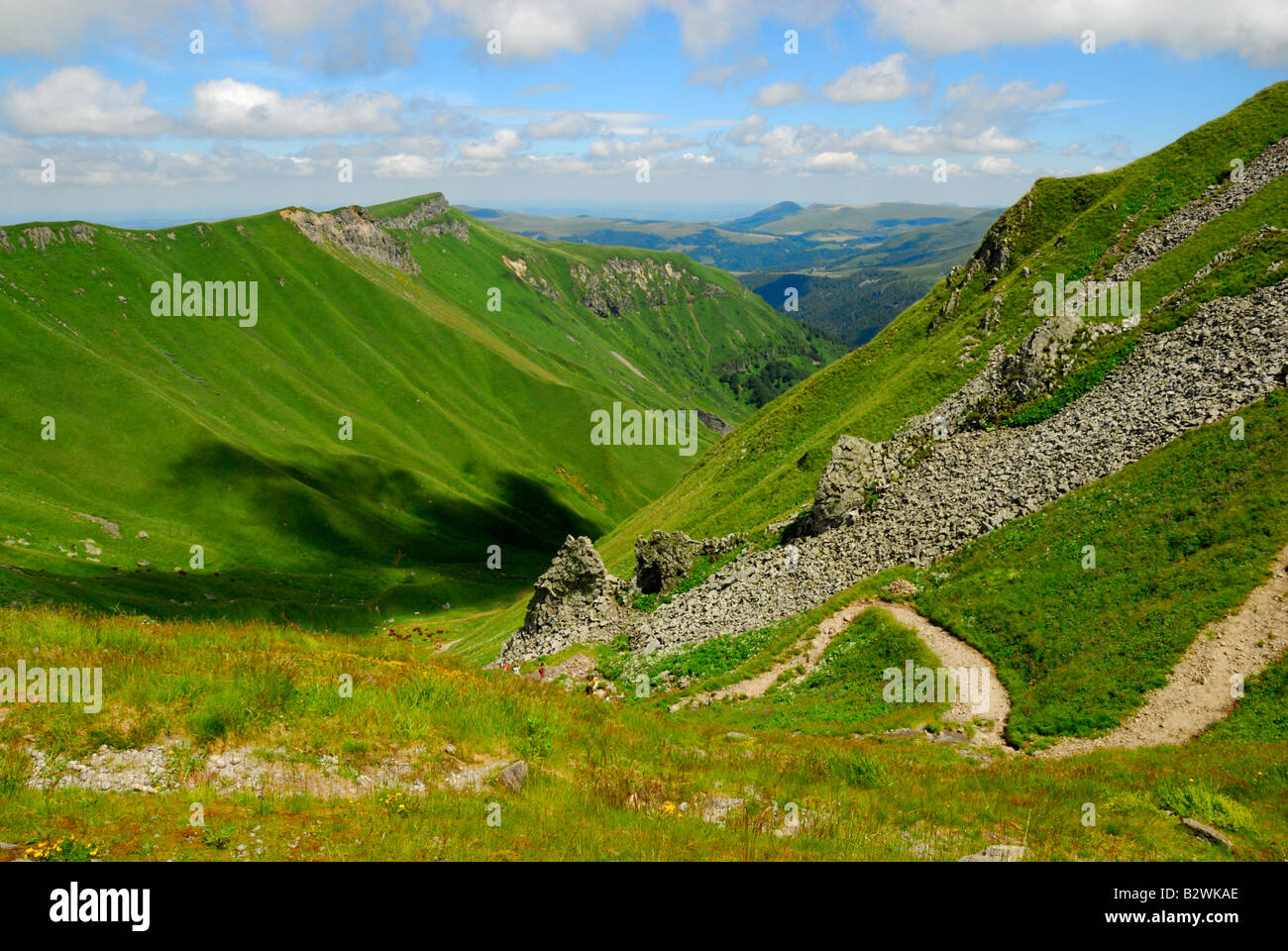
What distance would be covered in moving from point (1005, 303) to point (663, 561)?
45217mm

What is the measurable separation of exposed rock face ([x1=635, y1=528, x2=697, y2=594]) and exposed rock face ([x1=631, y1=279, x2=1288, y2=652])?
4.86 m

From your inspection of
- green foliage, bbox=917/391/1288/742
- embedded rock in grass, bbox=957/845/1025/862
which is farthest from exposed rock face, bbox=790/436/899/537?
embedded rock in grass, bbox=957/845/1025/862

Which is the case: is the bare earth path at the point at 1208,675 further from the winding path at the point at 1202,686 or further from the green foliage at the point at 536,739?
the green foliage at the point at 536,739

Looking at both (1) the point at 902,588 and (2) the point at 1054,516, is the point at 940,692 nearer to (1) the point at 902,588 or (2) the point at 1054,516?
(1) the point at 902,588

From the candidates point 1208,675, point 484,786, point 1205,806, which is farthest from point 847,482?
point 484,786

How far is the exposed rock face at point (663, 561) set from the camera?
54844mm

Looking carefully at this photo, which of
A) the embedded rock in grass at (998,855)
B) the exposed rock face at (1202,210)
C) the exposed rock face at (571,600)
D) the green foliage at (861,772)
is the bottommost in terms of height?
the exposed rock face at (571,600)

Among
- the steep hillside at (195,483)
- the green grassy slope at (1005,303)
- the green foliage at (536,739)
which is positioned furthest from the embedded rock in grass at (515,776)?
the steep hillside at (195,483)

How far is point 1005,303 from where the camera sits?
2820 inches

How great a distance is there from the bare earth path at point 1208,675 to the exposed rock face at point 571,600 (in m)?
33.8
